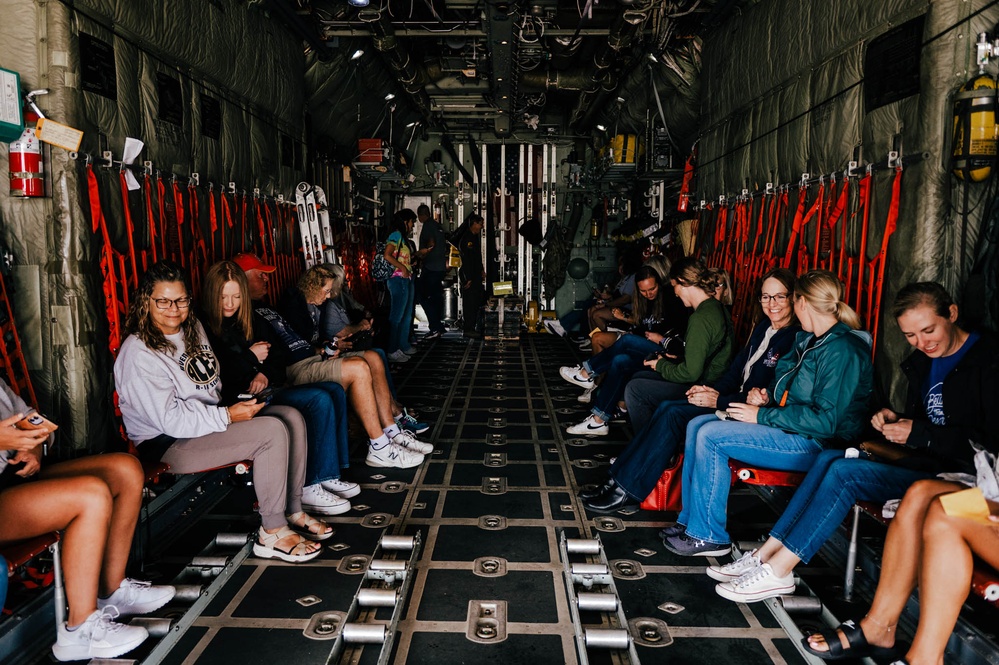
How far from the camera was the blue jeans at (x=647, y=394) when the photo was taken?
4172 mm

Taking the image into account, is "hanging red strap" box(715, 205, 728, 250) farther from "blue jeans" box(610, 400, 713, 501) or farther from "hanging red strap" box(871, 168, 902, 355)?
"blue jeans" box(610, 400, 713, 501)

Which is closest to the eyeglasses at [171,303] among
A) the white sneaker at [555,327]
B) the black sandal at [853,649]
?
the black sandal at [853,649]

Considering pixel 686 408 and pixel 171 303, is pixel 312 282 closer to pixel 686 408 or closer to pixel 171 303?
pixel 171 303

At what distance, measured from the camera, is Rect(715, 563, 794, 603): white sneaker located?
107 inches

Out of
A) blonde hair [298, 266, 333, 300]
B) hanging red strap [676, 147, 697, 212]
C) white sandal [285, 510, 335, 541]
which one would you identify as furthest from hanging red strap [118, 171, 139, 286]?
hanging red strap [676, 147, 697, 212]

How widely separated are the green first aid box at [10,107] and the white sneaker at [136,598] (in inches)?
75.1

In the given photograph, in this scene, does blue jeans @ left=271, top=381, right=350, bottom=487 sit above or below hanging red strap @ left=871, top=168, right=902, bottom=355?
below

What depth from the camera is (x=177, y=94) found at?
416 centimetres

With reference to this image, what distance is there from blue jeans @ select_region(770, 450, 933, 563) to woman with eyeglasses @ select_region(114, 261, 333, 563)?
218 centimetres

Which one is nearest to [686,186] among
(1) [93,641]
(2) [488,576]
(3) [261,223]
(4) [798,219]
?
(4) [798,219]

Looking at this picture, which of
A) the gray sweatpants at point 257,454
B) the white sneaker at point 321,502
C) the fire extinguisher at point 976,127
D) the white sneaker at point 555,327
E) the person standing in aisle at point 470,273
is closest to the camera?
the fire extinguisher at point 976,127

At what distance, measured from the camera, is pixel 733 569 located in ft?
9.60

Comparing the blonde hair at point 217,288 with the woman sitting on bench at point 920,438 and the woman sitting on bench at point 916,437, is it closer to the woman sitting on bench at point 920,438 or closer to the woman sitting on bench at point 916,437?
the woman sitting on bench at point 916,437

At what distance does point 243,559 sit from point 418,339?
7.12 meters
